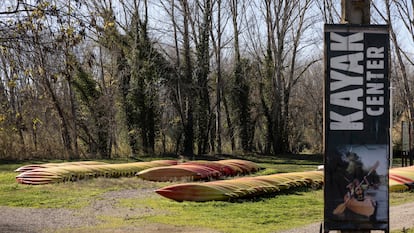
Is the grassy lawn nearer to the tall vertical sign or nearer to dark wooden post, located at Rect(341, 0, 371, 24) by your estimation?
the tall vertical sign

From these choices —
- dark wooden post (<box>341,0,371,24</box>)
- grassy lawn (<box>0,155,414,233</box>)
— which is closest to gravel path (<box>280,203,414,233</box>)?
grassy lawn (<box>0,155,414,233</box>)

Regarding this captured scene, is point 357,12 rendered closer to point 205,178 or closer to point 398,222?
point 398,222

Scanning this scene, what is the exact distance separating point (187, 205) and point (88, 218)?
2.00 metres

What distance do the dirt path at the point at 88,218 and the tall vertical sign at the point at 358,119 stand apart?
270 cm

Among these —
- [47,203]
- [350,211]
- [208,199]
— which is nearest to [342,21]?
[350,211]

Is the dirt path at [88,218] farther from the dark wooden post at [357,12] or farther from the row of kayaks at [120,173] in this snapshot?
the dark wooden post at [357,12]

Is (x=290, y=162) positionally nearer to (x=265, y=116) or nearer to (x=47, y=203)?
(x=265, y=116)

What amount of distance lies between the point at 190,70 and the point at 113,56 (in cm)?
357

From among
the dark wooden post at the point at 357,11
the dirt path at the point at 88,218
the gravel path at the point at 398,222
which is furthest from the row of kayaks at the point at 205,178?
the dark wooden post at the point at 357,11

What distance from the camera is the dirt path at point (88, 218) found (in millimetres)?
7496

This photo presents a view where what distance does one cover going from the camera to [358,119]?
432 centimetres

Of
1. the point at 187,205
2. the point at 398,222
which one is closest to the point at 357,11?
the point at 398,222

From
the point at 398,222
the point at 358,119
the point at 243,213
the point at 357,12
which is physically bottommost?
the point at 243,213

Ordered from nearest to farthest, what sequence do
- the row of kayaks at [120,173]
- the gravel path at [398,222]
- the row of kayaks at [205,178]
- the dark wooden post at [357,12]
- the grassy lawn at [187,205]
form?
the dark wooden post at [357,12] < the gravel path at [398,222] < the grassy lawn at [187,205] < the row of kayaks at [205,178] < the row of kayaks at [120,173]
